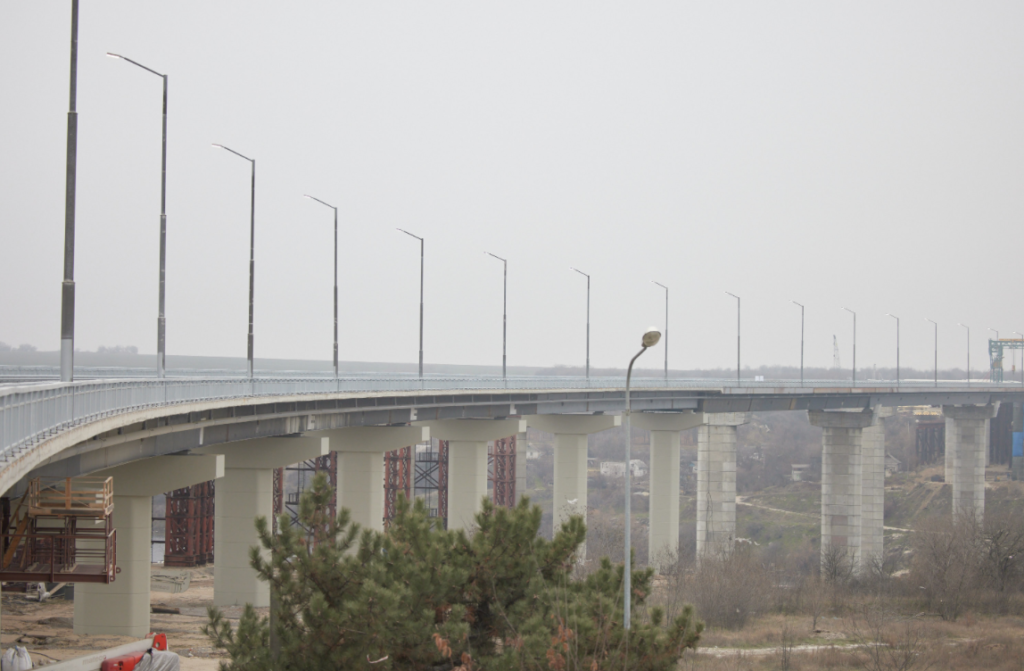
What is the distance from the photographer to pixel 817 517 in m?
129

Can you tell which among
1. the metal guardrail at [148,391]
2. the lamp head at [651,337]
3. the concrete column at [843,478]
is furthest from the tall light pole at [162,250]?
the concrete column at [843,478]

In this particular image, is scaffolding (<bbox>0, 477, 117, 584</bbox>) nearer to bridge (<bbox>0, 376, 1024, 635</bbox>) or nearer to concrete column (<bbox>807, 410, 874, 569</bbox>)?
bridge (<bbox>0, 376, 1024, 635</bbox>)

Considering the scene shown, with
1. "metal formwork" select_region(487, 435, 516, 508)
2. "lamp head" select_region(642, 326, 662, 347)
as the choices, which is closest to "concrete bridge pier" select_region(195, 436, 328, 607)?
"lamp head" select_region(642, 326, 662, 347)

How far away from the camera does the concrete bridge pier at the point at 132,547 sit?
29641 mm

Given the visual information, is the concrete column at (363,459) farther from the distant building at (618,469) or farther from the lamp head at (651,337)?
the distant building at (618,469)

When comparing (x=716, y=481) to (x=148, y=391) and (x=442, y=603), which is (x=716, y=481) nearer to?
(x=148, y=391)

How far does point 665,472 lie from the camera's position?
2766 inches

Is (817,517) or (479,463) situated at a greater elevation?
(479,463)

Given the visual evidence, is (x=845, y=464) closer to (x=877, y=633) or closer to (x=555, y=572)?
(x=877, y=633)

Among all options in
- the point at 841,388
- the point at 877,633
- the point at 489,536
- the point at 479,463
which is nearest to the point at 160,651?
the point at 489,536

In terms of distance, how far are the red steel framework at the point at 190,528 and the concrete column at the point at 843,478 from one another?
5101 centimetres

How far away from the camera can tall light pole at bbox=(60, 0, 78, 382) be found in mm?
18828

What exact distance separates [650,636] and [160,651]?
12747 millimetres

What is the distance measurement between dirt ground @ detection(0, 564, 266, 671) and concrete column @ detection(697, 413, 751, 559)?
45003 mm
